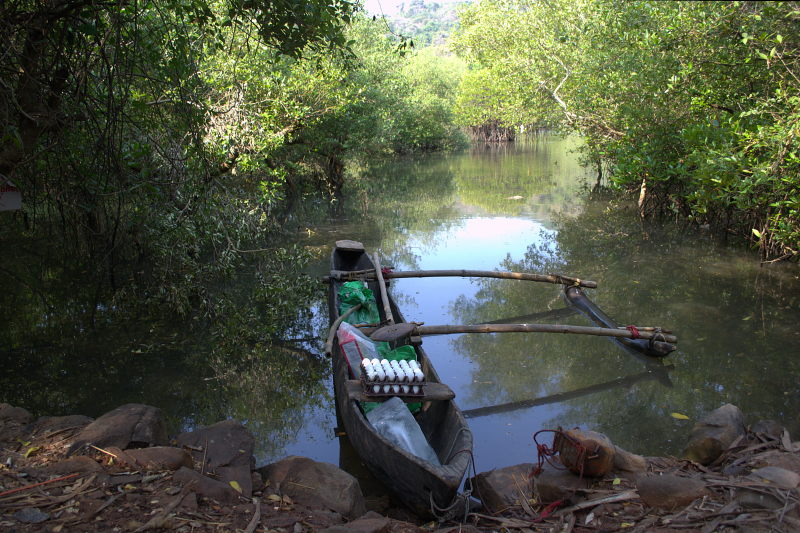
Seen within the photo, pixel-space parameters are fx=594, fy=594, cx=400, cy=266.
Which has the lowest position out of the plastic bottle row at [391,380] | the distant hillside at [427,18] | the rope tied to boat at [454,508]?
the rope tied to boat at [454,508]

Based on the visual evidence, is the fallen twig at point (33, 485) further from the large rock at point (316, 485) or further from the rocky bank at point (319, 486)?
the large rock at point (316, 485)

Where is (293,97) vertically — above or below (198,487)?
above

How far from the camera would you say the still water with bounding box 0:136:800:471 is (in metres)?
5.61

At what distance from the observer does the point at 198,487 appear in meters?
3.40

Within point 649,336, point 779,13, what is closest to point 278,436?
point 649,336

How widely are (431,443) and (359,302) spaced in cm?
292

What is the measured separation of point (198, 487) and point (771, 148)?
7.76m

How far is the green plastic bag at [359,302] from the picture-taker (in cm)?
729

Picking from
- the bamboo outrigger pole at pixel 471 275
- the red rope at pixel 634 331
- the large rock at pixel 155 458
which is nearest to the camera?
the large rock at pixel 155 458

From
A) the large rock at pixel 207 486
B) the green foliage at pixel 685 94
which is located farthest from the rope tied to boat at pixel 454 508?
the green foliage at pixel 685 94

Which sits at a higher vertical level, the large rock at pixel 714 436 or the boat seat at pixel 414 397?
the boat seat at pixel 414 397

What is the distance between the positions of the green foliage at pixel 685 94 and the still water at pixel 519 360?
1414 mm

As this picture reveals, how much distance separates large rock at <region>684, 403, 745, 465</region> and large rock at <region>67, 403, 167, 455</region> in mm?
3844

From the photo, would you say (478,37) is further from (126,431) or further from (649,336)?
(126,431)
